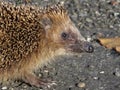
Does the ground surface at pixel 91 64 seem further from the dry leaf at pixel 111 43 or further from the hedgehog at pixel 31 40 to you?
the hedgehog at pixel 31 40

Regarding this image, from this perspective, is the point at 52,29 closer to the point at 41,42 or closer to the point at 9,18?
the point at 41,42

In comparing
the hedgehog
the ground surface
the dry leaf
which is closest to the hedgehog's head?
the hedgehog

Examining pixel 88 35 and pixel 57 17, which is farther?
pixel 88 35

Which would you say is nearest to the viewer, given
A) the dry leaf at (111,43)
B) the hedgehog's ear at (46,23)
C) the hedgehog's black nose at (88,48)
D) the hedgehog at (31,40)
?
the hedgehog at (31,40)

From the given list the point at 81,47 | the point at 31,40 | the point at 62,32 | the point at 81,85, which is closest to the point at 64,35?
the point at 62,32

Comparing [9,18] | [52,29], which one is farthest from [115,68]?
[9,18]

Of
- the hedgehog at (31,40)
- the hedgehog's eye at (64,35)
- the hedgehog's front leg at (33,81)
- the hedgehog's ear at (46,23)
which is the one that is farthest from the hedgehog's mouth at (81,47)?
the hedgehog's front leg at (33,81)

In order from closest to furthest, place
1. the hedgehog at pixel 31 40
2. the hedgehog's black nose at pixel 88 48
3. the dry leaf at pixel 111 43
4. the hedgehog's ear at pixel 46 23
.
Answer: the hedgehog at pixel 31 40
the hedgehog's ear at pixel 46 23
the hedgehog's black nose at pixel 88 48
the dry leaf at pixel 111 43
